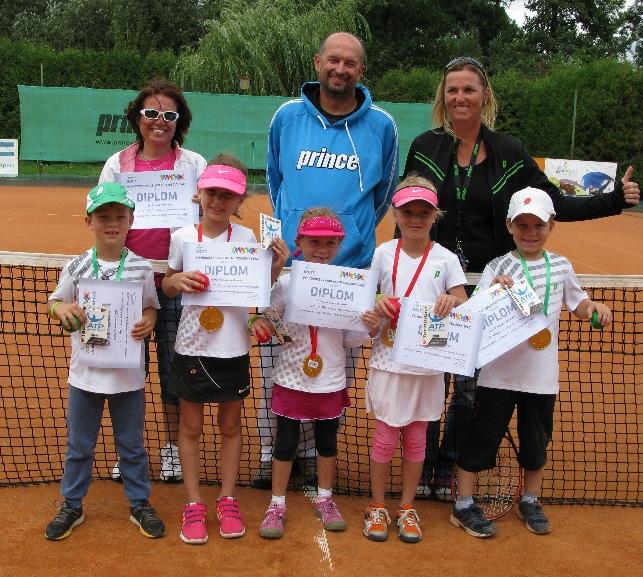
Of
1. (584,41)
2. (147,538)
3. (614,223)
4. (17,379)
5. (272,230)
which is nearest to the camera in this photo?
(272,230)

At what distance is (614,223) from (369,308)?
1556 centimetres

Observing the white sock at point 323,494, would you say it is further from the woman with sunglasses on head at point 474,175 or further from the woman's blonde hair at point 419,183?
the woman's blonde hair at point 419,183

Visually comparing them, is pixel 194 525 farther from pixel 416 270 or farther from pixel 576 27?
pixel 576 27

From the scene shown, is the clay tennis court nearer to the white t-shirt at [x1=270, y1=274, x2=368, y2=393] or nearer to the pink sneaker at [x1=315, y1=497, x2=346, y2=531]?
the pink sneaker at [x1=315, y1=497, x2=346, y2=531]

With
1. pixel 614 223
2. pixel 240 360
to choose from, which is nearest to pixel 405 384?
pixel 240 360

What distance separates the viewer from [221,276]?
3096 mm

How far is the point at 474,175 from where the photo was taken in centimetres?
348

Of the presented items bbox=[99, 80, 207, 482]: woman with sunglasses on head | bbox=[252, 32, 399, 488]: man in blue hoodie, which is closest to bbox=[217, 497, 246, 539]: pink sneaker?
bbox=[99, 80, 207, 482]: woman with sunglasses on head

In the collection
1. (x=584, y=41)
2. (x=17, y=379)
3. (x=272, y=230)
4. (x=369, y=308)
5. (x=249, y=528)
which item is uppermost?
(x=584, y=41)

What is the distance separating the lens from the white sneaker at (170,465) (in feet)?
12.5

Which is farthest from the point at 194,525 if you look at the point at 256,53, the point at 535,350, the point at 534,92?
the point at 534,92

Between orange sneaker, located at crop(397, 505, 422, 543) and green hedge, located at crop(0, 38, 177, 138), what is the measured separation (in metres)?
21.3

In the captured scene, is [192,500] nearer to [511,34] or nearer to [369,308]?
[369,308]

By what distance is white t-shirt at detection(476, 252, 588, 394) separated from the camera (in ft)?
10.7
